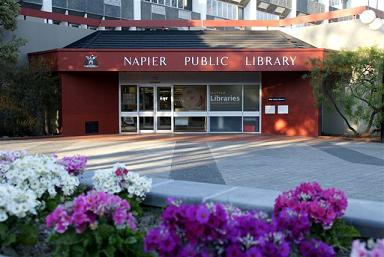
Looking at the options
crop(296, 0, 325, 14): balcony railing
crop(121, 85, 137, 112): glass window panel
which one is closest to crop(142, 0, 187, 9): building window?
crop(296, 0, 325, 14): balcony railing

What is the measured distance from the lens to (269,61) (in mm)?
17938

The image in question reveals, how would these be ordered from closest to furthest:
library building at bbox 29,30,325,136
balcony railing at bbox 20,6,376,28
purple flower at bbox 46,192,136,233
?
purple flower at bbox 46,192,136,233
library building at bbox 29,30,325,136
balcony railing at bbox 20,6,376,28

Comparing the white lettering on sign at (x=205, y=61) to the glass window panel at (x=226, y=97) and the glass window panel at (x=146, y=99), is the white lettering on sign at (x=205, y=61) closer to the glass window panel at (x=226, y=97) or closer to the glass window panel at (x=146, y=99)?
the glass window panel at (x=226, y=97)

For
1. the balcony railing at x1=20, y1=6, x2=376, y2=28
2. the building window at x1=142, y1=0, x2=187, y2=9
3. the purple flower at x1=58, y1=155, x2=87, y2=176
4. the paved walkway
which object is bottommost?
the paved walkway

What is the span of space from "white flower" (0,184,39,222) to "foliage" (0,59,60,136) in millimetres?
14162

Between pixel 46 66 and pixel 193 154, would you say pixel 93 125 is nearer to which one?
pixel 46 66

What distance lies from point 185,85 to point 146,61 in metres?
2.82

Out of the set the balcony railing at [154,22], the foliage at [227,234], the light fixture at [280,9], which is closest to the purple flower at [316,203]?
the foliage at [227,234]

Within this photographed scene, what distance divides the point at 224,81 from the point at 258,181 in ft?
40.4

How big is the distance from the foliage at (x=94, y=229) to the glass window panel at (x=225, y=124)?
16.6m

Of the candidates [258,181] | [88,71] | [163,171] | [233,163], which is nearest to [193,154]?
[233,163]

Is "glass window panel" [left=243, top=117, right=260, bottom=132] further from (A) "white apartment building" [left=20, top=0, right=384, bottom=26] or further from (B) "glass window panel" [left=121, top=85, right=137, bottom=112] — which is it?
(A) "white apartment building" [left=20, top=0, right=384, bottom=26]

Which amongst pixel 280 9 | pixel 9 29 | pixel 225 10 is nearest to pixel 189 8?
pixel 225 10

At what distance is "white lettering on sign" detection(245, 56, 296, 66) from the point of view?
17.8 metres
